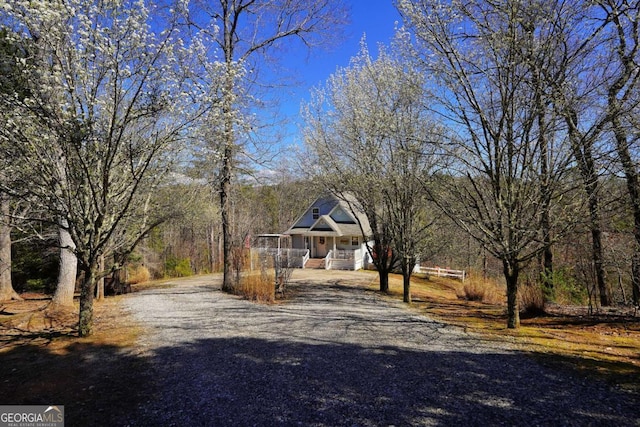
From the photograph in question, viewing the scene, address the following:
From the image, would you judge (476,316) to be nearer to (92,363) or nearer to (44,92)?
(92,363)

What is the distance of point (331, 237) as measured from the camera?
26.5 m

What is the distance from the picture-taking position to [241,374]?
4.42 m

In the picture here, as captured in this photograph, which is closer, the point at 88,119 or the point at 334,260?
the point at 88,119

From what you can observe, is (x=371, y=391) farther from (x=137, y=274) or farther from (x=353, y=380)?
(x=137, y=274)

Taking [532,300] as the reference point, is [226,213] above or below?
above

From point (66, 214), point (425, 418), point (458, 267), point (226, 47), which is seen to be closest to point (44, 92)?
point (66, 214)

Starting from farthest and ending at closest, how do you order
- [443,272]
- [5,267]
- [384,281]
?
[443,272] → [384,281] → [5,267]

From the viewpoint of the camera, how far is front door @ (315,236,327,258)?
87.9 feet

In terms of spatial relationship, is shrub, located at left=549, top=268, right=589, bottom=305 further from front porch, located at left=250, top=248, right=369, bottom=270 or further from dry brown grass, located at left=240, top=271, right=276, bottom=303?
front porch, located at left=250, top=248, right=369, bottom=270

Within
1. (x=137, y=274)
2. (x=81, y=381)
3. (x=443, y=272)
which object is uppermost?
(x=81, y=381)

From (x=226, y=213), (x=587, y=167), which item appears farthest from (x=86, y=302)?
(x=587, y=167)

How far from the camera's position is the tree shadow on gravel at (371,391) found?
131 inches
